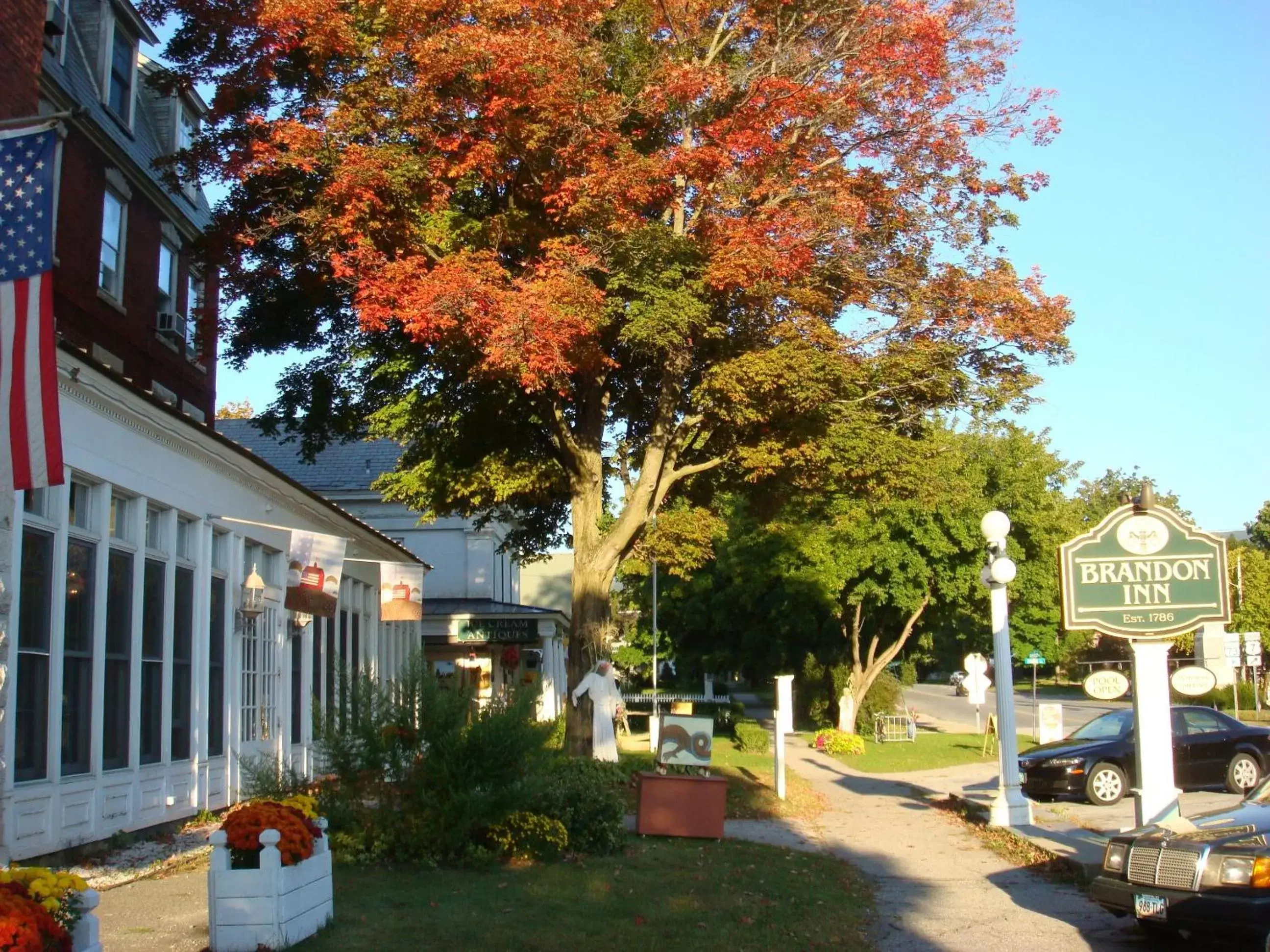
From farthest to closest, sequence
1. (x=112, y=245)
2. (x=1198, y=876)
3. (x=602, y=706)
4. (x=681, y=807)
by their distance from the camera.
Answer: (x=602, y=706) → (x=112, y=245) → (x=681, y=807) → (x=1198, y=876)

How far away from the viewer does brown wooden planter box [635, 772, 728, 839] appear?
13.6 m

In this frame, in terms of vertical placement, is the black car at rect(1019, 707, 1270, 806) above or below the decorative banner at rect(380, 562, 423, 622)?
below

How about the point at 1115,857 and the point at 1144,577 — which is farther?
the point at 1144,577

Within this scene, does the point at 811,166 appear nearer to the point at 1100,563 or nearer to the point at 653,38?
the point at 653,38

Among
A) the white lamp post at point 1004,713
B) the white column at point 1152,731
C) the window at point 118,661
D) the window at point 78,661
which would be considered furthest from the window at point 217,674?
the white column at point 1152,731

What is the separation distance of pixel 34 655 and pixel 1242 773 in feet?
58.7

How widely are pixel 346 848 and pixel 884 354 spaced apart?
11.4 meters

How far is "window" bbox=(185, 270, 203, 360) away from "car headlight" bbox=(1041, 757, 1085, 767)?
14876 millimetres

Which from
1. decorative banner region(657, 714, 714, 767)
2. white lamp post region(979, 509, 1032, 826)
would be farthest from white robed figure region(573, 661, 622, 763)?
white lamp post region(979, 509, 1032, 826)

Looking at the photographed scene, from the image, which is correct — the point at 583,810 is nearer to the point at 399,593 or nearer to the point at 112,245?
the point at 399,593

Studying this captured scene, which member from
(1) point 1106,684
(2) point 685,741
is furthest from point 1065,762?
(2) point 685,741

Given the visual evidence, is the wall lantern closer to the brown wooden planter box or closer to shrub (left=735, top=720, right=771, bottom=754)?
the brown wooden planter box

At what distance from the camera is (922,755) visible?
31984 mm

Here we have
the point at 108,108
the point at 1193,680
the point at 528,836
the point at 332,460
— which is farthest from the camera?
the point at 332,460
